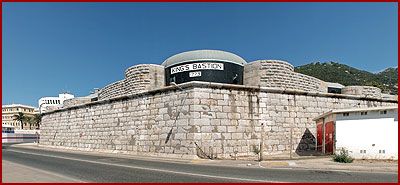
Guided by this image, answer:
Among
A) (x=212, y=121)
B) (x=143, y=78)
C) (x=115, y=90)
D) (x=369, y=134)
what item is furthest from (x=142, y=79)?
(x=369, y=134)

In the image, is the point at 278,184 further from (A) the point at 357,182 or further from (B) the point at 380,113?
(B) the point at 380,113

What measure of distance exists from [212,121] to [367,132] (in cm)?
832

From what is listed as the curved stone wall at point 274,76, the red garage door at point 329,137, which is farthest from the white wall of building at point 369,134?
the curved stone wall at point 274,76

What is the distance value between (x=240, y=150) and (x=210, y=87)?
4380 millimetres

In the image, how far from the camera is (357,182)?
891 cm

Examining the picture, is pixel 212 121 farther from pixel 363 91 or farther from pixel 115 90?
pixel 363 91

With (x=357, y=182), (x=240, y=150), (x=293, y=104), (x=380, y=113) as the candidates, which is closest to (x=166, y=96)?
(x=240, y=150)

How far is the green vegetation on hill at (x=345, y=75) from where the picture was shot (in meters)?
98.8

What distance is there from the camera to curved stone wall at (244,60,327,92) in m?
27.1

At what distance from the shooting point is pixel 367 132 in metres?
15.6

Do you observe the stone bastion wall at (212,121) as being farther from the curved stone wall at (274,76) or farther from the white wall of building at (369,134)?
the curved stone wall at (274,76)

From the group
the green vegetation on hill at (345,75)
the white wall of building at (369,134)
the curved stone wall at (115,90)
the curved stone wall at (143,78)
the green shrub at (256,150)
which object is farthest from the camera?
the green vegetation on hill at (345,75)

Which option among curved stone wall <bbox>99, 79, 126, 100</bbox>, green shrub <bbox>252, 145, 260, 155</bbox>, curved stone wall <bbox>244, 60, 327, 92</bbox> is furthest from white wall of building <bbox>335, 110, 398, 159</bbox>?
curved stone wall <bbox>99, 79, 126, 100</bbox>

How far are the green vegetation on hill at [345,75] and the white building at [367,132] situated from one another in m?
83.8
